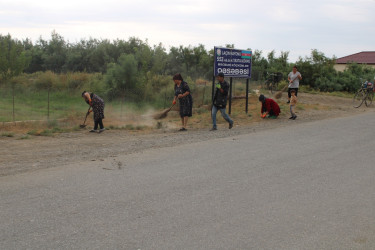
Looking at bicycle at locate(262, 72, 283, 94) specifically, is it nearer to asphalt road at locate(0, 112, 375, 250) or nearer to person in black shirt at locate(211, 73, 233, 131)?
person in black shirt at locate(211, 73, 233, 131)

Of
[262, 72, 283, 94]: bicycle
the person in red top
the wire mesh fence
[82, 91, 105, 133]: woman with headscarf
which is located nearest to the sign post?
the person in red top

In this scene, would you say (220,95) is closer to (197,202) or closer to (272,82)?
(197,202)

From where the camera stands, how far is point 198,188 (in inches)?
243

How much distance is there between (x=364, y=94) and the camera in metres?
20.2

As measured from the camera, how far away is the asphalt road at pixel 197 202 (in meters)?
4.36

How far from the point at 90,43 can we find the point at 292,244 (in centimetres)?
4003

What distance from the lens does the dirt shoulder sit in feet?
26.6

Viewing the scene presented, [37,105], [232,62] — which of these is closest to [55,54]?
[37,105]

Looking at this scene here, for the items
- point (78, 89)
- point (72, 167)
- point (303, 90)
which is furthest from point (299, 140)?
point (303, 90)

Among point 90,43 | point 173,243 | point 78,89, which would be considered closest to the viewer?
point 173,243

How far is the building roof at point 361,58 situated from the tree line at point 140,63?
49.1 feet

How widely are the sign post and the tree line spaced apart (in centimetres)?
671

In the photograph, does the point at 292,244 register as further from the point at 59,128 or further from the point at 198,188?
the point at 59,128

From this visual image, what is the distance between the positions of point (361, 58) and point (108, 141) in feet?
148
